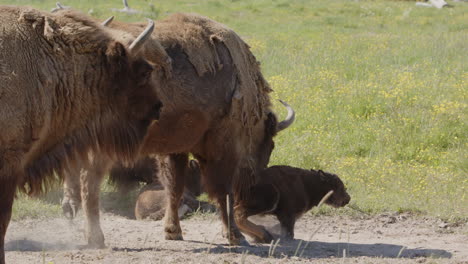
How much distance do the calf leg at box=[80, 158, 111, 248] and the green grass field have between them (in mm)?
1453

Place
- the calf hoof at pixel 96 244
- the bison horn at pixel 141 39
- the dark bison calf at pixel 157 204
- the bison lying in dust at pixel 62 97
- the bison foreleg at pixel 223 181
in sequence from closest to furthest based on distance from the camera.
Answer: the bison lying in dust at pixel 62 97, the bison horn at pixel 141 39, the calf hoof at pixel 96 244, the bison foreleg at pixel 223 181, the dark bison calf at pixel 157 204

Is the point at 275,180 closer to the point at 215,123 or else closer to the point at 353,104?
the point at 215,123

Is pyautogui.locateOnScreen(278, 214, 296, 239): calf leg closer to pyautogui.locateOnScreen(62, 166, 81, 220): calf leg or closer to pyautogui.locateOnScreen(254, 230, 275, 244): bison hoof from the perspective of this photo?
pyautogui.locateOnScreen(254, 230, 275, 244): bison hoof

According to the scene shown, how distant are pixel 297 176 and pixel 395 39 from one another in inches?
426

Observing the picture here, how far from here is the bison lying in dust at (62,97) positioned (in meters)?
4.92

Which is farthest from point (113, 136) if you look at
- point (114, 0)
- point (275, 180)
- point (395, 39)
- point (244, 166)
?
point (114, 0)

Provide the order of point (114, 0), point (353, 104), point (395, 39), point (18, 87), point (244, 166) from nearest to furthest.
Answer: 1. point (18, 87)
2. point (244, 166)
3. point (353, 104)
4. point (395, 39)
5. point (114, 0)

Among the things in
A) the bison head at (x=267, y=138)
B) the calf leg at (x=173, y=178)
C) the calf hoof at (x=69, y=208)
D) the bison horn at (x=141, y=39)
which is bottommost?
the calf hoof at (x=69, y=208)

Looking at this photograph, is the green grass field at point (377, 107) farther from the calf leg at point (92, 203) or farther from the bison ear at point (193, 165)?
the calf leg at point (92, 203)

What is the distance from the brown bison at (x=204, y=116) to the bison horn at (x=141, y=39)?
0.53 metres

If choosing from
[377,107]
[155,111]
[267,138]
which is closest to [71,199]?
[267,138]

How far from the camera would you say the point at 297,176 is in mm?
8109

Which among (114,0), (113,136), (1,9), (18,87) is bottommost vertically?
(114,0)

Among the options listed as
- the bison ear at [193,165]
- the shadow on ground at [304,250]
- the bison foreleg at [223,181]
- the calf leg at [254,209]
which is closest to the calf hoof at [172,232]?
the shadow on ground at [304,250]
